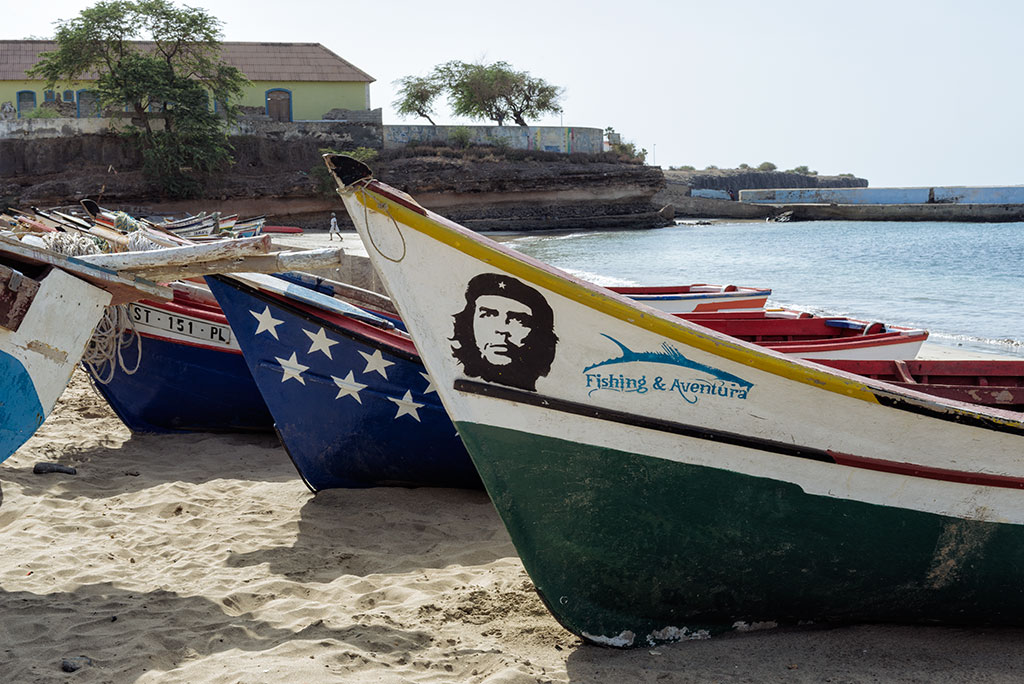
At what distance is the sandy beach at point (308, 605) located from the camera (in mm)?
3025

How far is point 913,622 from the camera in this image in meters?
3.30

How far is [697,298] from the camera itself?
732cm

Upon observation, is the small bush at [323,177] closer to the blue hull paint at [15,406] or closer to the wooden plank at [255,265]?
the wooden plank at [255,265]

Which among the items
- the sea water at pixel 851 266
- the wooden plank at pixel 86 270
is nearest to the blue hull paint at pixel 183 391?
the wooden plank at pixel 86 270

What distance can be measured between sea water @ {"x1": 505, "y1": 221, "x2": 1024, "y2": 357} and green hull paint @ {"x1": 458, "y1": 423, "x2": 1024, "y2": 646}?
9.10 metres

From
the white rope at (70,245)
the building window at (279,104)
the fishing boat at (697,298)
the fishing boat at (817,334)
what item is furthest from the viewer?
the building window at (279,104)

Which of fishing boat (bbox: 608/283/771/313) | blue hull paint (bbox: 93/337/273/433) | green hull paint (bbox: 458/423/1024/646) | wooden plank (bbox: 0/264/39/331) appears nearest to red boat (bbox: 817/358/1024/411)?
green hull paint (bbox: 458/423/1024/646)

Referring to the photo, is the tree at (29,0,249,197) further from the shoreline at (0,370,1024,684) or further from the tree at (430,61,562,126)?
the shoreline at (0,370,1024,684)

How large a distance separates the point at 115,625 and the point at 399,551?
133 centimetres

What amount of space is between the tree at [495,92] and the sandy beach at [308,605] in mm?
44882

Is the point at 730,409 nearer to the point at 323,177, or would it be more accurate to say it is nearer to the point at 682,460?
the point at 682,460

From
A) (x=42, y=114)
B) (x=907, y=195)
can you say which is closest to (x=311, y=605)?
(x=42, y=114)

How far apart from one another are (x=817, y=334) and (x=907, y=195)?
196ft

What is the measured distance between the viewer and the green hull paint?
3.06m
